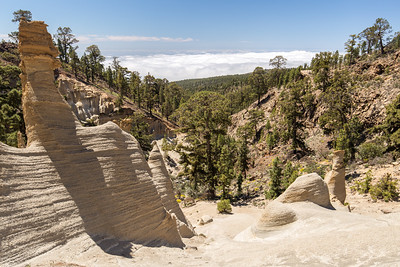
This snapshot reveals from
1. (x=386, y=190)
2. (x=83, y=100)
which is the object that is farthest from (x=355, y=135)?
(x=83, y=100)

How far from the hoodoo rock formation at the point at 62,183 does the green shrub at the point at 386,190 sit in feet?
55.0

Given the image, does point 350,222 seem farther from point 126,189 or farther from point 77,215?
point 77,215

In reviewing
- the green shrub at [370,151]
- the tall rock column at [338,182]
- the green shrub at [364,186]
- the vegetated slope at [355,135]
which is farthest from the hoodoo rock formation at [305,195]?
the green shrub at [370,151]

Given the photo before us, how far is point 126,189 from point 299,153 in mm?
34686

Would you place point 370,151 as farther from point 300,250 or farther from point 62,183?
point 62,183

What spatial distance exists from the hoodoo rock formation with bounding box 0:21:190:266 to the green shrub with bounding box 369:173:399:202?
55.0 ft

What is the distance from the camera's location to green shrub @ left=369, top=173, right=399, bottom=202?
17.9 meters

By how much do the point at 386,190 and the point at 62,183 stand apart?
22315 millimetres

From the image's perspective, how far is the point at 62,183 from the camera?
848 centimetres

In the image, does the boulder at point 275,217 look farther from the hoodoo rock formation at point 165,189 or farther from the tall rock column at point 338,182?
the tall rock column at point 338,182

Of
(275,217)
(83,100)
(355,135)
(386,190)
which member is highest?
(83,100)

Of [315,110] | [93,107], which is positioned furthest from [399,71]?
[93,107]

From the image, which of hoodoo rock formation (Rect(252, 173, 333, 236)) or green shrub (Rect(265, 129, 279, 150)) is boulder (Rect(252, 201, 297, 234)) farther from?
green shrub (Rect(265, 129, 279, 150))

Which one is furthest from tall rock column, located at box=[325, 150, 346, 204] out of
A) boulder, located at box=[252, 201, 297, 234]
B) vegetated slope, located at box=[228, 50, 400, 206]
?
boulder, located at box=[252, 201, 297, 234]
